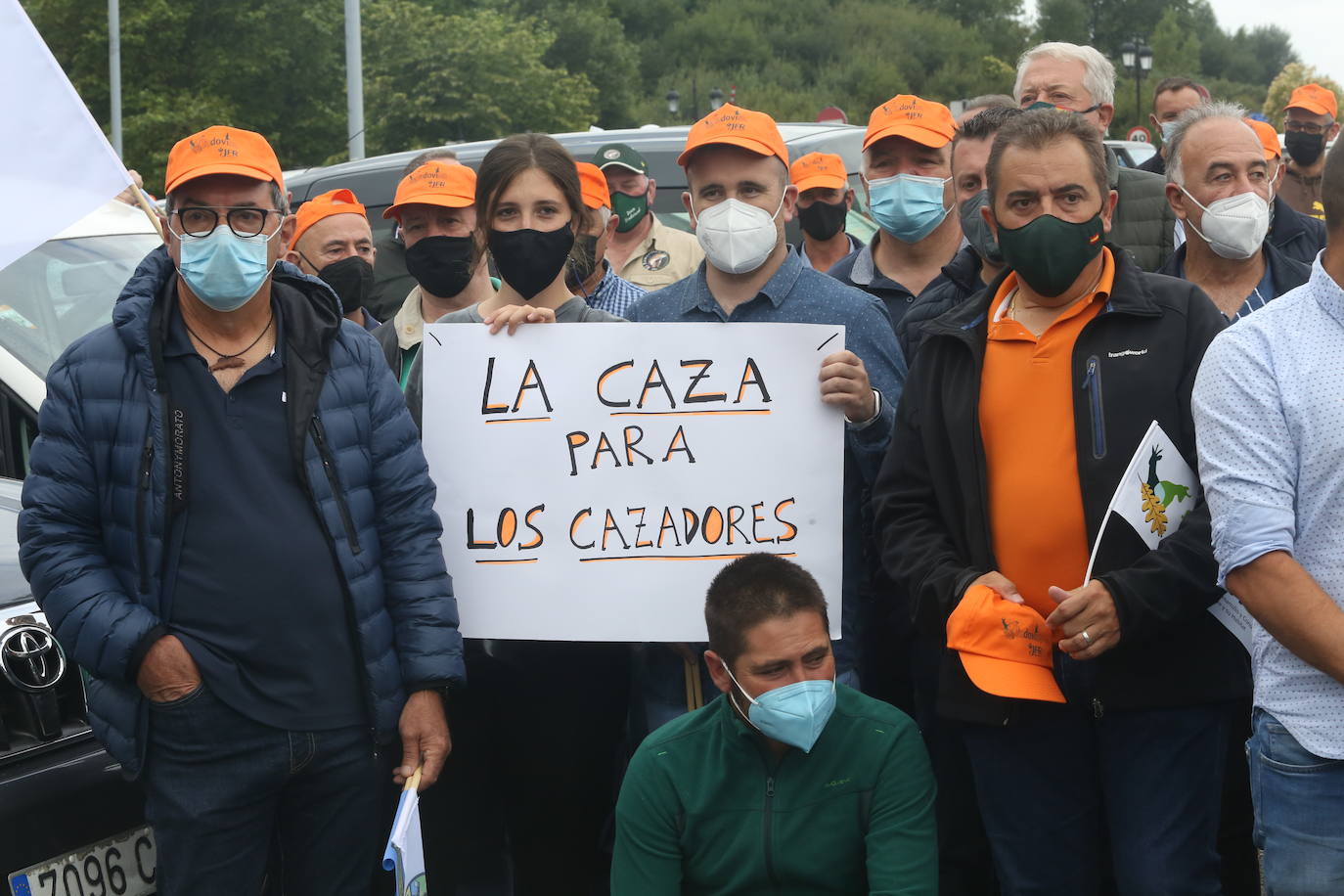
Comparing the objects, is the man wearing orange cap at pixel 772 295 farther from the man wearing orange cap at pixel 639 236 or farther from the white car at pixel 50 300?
the man wearing orange cap at pixel 639 236

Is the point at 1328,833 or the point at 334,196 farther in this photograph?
the point at 334,196

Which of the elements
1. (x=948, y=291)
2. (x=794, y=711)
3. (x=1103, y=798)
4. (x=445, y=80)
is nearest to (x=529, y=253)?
(x=948, y=291)

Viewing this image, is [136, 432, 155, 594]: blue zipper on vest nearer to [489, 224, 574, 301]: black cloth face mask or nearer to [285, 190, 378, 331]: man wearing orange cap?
[489, 224, 574, 301]: black cloth face mask

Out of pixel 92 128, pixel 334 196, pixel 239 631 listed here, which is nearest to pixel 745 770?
pixel 239 631

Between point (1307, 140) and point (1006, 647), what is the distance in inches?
217

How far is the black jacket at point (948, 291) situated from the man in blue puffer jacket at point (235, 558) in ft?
4.93

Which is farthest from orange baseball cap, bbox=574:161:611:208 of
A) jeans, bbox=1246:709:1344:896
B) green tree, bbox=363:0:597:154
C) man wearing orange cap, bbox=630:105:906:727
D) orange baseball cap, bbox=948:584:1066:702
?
green tree, bbox=363:0:597:154

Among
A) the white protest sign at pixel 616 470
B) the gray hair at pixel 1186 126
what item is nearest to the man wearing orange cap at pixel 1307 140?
the gray hair at pixel 1186 126

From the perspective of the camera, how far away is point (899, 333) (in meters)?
4.47

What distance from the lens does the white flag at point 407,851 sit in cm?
326

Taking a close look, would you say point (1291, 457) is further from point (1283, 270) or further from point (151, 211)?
point (151, 211)

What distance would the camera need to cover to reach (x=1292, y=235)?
5.20 m

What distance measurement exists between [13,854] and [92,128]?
1.86 metres

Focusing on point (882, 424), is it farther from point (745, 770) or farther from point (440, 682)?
point (440, 682)
